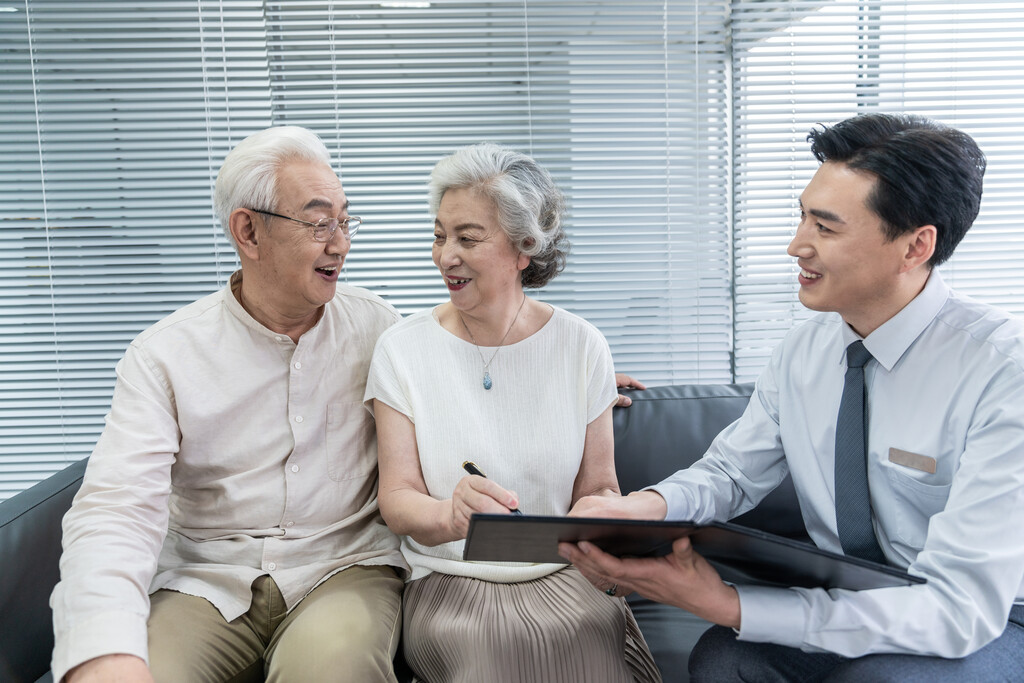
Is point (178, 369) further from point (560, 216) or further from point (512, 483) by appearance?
point (560, 216)

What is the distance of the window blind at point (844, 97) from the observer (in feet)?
8.33

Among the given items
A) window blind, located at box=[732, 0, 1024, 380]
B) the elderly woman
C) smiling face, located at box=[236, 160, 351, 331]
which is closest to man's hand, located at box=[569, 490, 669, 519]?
the elderly woman

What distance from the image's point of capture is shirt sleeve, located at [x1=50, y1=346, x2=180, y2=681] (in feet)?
4.09

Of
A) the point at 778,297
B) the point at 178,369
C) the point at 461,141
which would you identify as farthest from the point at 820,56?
the point at 178,369

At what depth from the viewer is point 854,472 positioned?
1.46m

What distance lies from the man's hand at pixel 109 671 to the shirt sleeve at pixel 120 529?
14 millimetres

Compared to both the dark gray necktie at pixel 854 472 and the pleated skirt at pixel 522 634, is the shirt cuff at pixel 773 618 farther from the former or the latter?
the pleated skirt at pixel 522 634

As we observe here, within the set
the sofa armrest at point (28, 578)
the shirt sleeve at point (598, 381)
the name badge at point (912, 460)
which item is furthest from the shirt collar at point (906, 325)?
the sofa armrest at point (28, 578)

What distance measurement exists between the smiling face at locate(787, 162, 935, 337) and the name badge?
25cm

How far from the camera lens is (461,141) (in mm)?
2520

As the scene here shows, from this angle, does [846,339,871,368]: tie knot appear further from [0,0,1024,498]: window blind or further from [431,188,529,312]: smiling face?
[0,0,1024,498]: window blind

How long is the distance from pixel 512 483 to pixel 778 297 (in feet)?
4.55

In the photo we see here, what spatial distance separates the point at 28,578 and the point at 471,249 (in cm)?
116

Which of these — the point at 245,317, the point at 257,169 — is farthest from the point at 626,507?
the point at 257,169
